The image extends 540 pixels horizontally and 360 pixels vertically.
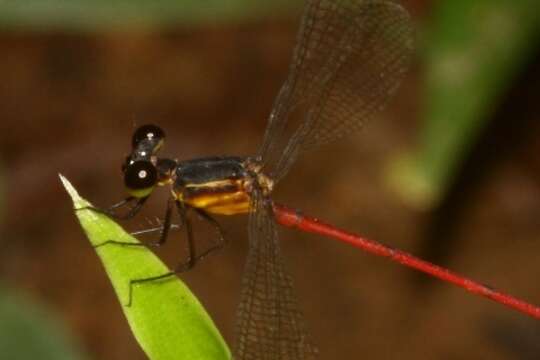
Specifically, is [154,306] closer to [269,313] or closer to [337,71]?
[269,313]

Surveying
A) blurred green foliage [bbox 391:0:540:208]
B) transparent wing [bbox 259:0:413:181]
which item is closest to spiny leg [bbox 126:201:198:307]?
transparent wing [bbox 259:0:413:181]

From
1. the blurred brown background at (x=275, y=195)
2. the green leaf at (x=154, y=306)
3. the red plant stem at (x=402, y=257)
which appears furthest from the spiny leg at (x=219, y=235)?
the blurred brown background at (x=275, y=195)

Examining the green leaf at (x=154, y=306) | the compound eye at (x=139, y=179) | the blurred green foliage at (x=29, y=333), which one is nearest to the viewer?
the green leaf at (x=154, y=306)

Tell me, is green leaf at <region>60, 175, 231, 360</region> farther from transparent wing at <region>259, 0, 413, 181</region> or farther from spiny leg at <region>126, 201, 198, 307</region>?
transparent wing at <region>259, 0, 413, 181</region>

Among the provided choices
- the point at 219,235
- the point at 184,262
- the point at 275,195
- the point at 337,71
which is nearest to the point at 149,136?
the point at 219,235

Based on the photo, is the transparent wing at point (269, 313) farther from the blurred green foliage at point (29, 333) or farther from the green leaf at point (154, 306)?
the blurred green foliage at point (29, 333)

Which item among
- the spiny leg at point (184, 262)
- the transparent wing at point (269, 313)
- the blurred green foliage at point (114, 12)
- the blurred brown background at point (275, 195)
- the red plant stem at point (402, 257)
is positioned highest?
the blurred green foliage at point (114, 12)

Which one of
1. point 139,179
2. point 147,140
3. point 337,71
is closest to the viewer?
point 139,179

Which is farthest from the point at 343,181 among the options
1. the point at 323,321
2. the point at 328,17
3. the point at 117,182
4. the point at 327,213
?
the point at 328,17
